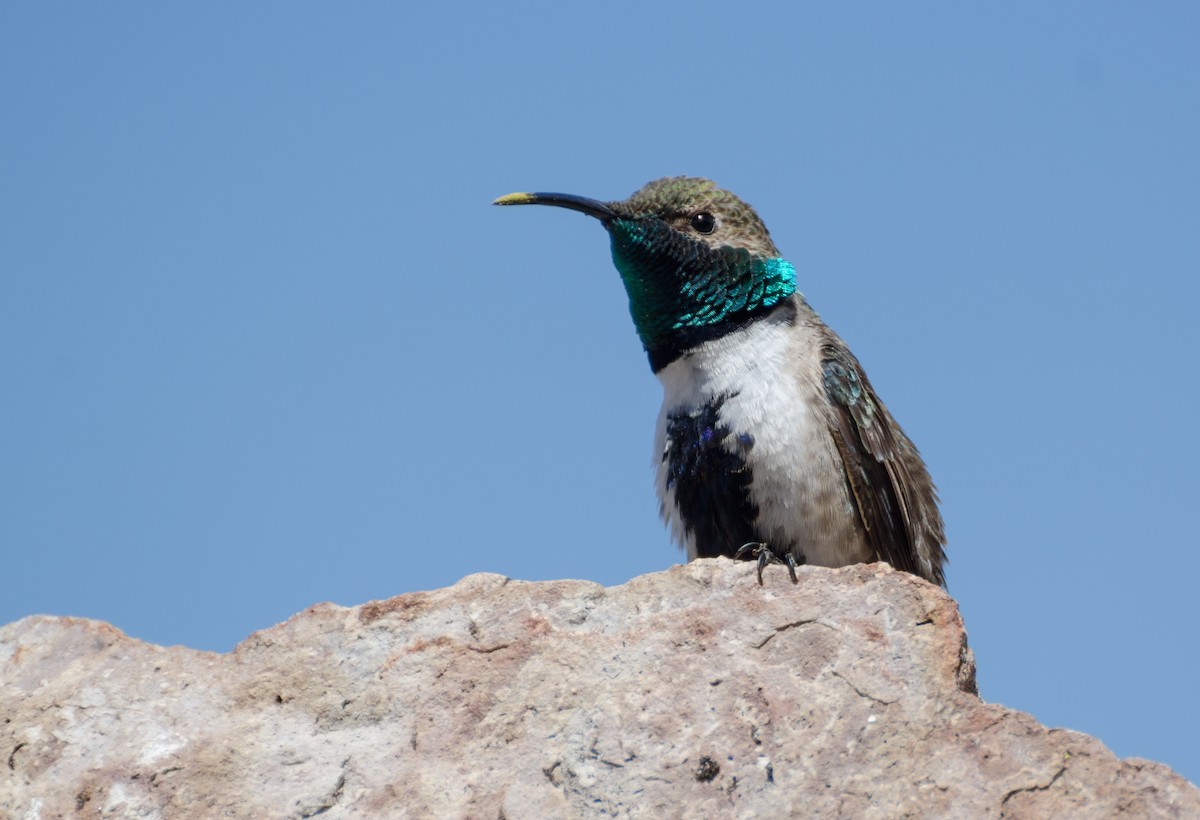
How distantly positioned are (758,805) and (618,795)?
511 mm

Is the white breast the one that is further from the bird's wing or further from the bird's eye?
the bird's eye

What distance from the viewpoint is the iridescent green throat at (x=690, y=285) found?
8719 millimetres

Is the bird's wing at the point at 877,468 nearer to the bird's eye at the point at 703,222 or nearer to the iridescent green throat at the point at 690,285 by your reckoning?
the iridescent green throat at the point at 690,285

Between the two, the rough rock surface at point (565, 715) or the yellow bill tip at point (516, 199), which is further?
the yellow bill tip at point (516, 199)

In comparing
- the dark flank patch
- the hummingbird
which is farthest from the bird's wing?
the dark flank patch

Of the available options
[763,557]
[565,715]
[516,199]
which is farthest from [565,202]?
[565,715]

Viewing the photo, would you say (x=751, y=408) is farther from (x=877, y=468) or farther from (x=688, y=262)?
(x=688, y=262)

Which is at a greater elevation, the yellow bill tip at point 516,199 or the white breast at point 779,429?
the yellow bill tip at point 516,199

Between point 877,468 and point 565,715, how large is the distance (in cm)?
352

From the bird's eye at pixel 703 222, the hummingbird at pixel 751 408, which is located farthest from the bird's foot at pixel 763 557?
the bird's eye at pixel 703 222

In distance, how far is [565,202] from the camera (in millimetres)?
9594

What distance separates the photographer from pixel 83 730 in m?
5.81

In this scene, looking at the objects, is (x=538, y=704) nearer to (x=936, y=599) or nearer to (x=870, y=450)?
(x=936, y=599)

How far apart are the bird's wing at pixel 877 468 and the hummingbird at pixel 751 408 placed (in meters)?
0.01
